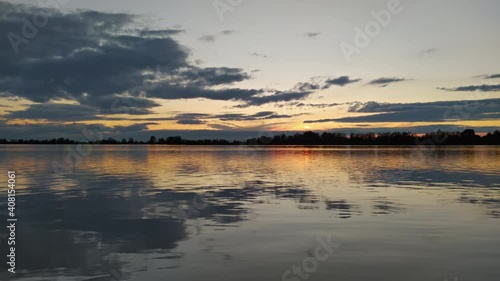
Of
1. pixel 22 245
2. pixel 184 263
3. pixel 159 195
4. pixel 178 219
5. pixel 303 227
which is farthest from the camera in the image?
pixel 159 195

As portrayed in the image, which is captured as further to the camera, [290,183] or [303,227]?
[290,183]

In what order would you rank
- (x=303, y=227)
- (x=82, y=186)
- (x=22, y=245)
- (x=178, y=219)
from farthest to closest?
1. (x=82, y=186)
2. (x=178, y=219)
3. (x=303, y=227)
4. (x=22, y=245)

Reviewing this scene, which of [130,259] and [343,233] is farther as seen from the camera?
[343,233]

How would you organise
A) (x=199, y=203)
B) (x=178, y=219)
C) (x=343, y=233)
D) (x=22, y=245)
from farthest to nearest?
1. (x=199, y=203)
2. (x=178, y=219)
3. (x=343, y=233)
4. (x=22, y=245)

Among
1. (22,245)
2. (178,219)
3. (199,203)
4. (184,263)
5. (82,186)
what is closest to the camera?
(184,263)

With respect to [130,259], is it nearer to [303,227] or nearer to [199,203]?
[303,227]

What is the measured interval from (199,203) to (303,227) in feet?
31.1

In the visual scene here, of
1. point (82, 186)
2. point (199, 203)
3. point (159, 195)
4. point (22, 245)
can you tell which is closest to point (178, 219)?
point (199, 203)

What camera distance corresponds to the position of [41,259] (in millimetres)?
15375


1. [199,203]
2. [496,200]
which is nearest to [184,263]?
[199,203]

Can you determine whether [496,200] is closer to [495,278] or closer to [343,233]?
[343,233]

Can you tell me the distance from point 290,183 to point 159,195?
44.0 ft

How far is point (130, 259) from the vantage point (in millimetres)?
15227

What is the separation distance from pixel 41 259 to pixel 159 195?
58.4ft
